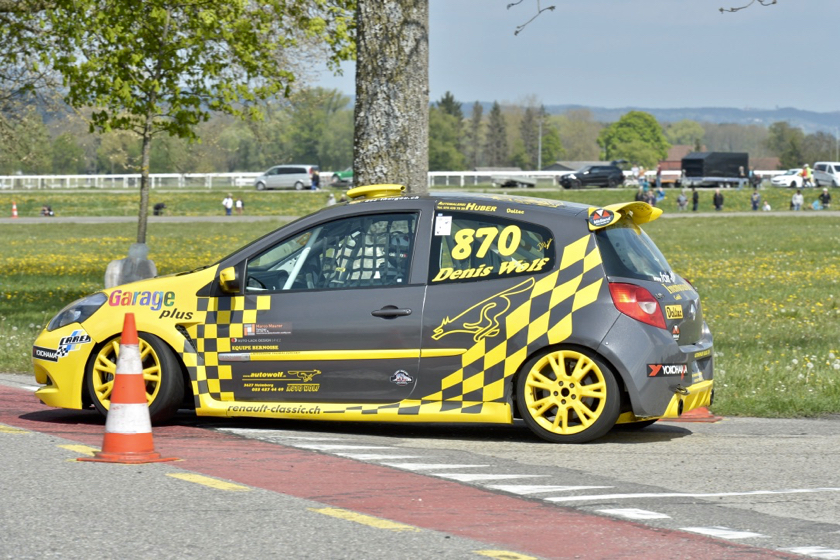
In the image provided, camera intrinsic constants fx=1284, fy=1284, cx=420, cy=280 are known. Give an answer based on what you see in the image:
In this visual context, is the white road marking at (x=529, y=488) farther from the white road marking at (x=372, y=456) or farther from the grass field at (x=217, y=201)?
the grass field at (x=217, y=201)

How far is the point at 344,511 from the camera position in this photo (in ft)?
18.4

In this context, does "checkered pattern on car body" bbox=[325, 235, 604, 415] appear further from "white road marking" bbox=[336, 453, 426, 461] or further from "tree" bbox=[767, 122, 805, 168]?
"tree" bbox=[767, 122, 805, 168]

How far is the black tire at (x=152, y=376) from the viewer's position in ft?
26.2

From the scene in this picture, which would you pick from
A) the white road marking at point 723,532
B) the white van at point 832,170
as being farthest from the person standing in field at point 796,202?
the white road marking at point 723,532

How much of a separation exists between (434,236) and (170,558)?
140 inches

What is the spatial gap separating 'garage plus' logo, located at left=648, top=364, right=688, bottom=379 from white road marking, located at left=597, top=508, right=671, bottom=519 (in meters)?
1.82

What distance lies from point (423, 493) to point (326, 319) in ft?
6.58

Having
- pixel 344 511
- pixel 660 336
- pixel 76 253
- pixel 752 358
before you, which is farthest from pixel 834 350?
pixel 76 253

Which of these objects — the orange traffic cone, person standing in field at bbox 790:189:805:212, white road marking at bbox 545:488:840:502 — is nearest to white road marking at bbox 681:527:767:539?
white road marking at bbox 545:488:840:502

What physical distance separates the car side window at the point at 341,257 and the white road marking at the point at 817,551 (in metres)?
3.39

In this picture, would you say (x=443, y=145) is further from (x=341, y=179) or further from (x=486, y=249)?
(x=486, y=249)

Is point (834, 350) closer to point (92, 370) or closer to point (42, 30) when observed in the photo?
point (92, 370)

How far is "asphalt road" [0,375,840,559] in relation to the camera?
502 centimetres

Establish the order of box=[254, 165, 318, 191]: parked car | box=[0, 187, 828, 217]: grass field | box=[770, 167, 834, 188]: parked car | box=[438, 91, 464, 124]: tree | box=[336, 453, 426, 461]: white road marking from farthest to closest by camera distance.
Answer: box=[438, 91, 464, 124]: tree → box=[254, 165, 318, 191]: parked car → box=[770, 167, 834, 188]: parked car → box=[0, 187, 828, 217]: grass field → box=[336, 453, 426, 461]: white road marking
